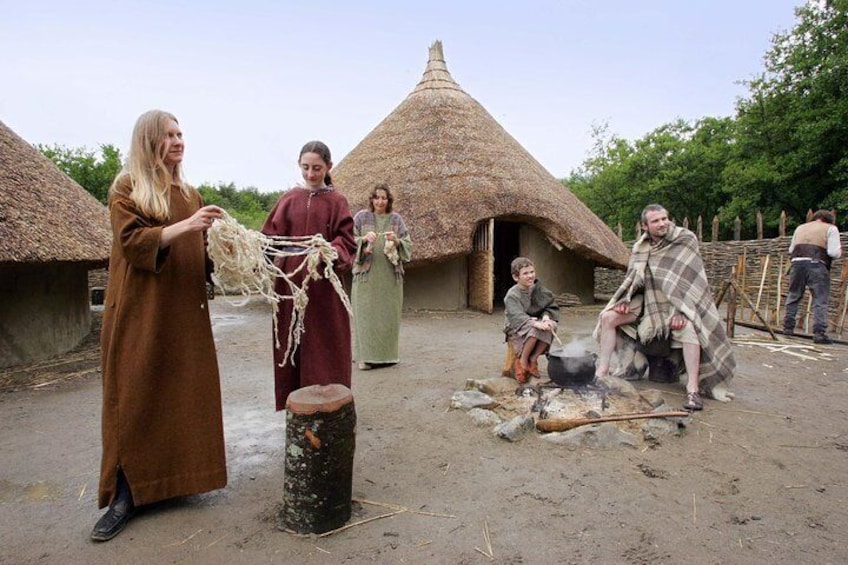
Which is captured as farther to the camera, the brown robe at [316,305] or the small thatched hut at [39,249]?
the small thatched hut at [39,249]

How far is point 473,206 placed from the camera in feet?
27.5

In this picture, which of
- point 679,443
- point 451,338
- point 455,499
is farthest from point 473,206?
point 455,499

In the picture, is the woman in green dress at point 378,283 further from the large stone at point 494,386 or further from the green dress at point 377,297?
the large stone at point 494,386

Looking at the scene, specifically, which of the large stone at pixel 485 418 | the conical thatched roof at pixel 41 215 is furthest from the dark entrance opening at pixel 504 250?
the large stone at pixel 485 418

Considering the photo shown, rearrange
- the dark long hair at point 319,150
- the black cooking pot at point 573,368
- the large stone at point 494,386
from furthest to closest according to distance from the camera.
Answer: the large stone at point 494,386 < the black cooking pot at point 573,368 < the dark long hair at point 319,150

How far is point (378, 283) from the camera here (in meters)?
4.82

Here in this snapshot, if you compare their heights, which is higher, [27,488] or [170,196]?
[170,196]

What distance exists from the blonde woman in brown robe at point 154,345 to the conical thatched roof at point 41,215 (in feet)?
11.1

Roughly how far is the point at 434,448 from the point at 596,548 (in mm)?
1163

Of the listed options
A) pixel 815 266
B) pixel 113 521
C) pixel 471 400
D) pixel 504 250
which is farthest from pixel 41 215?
pixel 504 250

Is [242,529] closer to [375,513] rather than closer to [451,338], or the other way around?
[375,513]

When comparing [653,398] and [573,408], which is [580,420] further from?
[653,398]

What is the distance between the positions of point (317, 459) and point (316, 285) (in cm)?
106

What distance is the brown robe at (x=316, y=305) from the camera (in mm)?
2832
